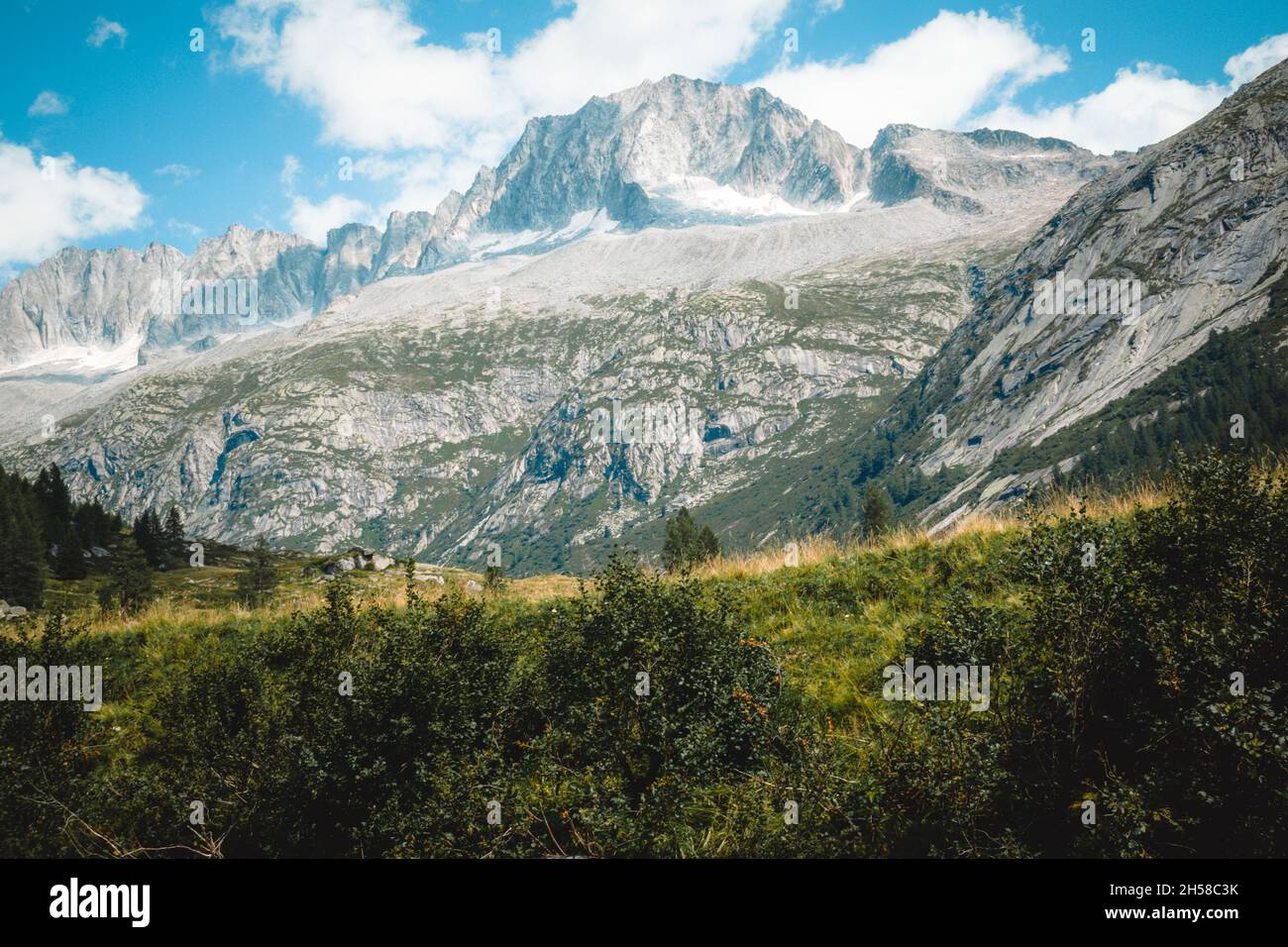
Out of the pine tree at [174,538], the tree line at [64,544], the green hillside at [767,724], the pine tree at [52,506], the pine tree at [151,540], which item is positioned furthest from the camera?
the pine tree at [174,538]

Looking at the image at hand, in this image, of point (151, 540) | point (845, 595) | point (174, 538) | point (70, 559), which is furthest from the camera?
point (174, 538)

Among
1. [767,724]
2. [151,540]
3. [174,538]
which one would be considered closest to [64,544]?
[151,540]

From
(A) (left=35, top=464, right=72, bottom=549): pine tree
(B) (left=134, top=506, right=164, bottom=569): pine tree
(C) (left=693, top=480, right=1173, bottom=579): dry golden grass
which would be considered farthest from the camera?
(B) (left=134, top=506, right=164, bottom=569): pine tree

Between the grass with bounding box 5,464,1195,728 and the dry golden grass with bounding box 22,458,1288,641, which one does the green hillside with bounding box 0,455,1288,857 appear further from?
the dry golden grass with bounding box 22,458,1288,641

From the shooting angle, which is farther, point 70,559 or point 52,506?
point 52,506

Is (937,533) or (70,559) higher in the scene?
(937,533)

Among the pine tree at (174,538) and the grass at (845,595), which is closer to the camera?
the grass at (845,595)

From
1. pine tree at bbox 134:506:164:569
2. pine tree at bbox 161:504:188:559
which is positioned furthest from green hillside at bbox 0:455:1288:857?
pine tree at bbox 161:504:188:559

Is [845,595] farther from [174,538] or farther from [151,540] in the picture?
[174,538]

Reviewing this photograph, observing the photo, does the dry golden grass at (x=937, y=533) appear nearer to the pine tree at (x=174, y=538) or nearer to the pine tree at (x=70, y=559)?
the pine tree at (x=70, y=559)

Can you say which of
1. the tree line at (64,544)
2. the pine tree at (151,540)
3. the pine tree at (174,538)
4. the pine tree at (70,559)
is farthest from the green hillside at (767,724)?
the pine tree at (174,538)

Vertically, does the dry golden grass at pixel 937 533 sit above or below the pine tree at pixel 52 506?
below
